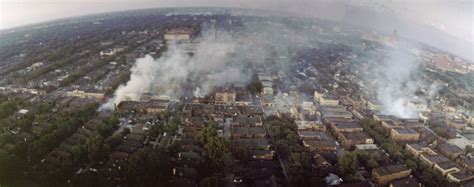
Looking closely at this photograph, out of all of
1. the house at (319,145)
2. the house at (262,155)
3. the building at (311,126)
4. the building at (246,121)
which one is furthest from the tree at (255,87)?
the house at (262,155)

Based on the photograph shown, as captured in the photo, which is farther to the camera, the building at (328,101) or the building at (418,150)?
the building at (328,101)

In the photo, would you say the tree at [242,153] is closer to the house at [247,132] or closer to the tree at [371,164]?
the house at [247,132]

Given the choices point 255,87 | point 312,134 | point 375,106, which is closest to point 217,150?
point 312,134

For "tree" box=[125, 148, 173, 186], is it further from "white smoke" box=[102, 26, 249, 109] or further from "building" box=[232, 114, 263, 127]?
"white smoke" box=[102, 26, 249, 109]

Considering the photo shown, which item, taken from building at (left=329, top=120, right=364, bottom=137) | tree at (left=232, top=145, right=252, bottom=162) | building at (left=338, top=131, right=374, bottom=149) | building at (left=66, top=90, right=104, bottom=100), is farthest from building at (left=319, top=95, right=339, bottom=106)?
building at (left=66, top=90, right=104, bottom=100)

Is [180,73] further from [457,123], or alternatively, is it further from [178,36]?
[178,36]

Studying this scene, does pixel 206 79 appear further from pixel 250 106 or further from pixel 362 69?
pixel 362 69
